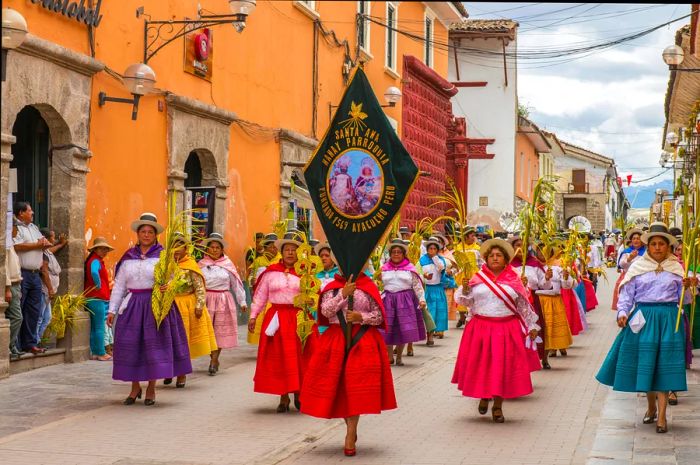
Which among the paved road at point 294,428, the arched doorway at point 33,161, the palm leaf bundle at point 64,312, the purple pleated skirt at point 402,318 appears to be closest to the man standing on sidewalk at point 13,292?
the paved road at point 294,428

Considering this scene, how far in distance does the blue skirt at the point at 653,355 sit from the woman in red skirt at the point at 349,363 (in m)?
2.18

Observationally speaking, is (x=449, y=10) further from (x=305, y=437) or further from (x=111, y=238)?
(x=305, y=437)

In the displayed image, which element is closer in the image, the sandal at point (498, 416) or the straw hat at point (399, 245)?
the sandal at point (498, 416)

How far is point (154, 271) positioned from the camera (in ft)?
34.7

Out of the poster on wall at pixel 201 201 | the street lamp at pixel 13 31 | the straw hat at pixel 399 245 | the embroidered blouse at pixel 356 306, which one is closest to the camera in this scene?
the embroidered blouse at pixel 356 306

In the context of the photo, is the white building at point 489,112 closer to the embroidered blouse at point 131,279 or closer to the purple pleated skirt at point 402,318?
the purple pleated skirt at point 402,318

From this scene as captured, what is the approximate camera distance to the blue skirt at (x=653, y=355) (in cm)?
907

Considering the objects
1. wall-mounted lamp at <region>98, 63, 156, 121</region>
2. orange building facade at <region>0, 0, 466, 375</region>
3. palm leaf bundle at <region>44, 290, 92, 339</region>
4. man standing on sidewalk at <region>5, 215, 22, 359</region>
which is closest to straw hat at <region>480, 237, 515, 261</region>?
orange building facade at <region>0, 0, 466, 375</region>

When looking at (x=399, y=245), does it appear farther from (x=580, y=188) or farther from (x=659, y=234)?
(x=580, y=188)

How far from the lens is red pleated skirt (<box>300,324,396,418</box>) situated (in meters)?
8.23

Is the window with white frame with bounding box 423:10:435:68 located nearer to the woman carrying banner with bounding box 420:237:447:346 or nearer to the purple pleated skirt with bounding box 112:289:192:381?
the woman carrying banner with bounding box 420:237:447:346

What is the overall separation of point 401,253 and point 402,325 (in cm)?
98

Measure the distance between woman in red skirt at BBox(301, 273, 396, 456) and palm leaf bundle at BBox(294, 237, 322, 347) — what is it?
1406mm

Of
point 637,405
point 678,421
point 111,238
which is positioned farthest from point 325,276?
point 678,421
